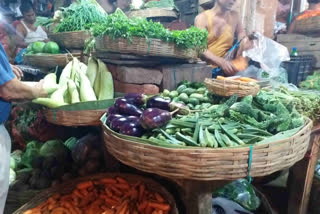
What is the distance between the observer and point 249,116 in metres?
1.46

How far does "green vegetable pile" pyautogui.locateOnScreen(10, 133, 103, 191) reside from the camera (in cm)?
229

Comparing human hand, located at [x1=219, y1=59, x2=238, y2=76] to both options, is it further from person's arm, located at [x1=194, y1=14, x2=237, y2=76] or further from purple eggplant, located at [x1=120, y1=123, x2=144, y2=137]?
purple eggplant, located at [x1=120, y1=123, x2=144, y2=137]

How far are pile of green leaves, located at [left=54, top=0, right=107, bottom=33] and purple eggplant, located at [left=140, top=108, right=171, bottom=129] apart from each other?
196 centimetres

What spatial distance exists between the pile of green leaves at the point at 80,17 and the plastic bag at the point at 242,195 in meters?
2.39

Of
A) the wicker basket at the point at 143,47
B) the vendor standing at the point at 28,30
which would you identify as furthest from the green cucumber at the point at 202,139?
the vendor standing at the point at 28,30

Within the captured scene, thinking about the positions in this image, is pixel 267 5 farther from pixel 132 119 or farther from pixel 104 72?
pixel 132 119

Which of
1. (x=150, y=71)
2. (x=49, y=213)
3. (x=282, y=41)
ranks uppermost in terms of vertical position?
(x=282, y=41)

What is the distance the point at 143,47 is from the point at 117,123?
88cm

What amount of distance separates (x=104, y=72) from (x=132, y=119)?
943mm

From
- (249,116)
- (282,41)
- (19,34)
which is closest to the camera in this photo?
(249,116)

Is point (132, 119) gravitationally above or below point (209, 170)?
above

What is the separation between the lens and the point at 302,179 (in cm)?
216

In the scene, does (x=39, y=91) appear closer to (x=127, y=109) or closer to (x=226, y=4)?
(x=127, y=109)

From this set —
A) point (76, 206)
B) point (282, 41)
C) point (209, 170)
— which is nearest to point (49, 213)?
point (76, 206)
